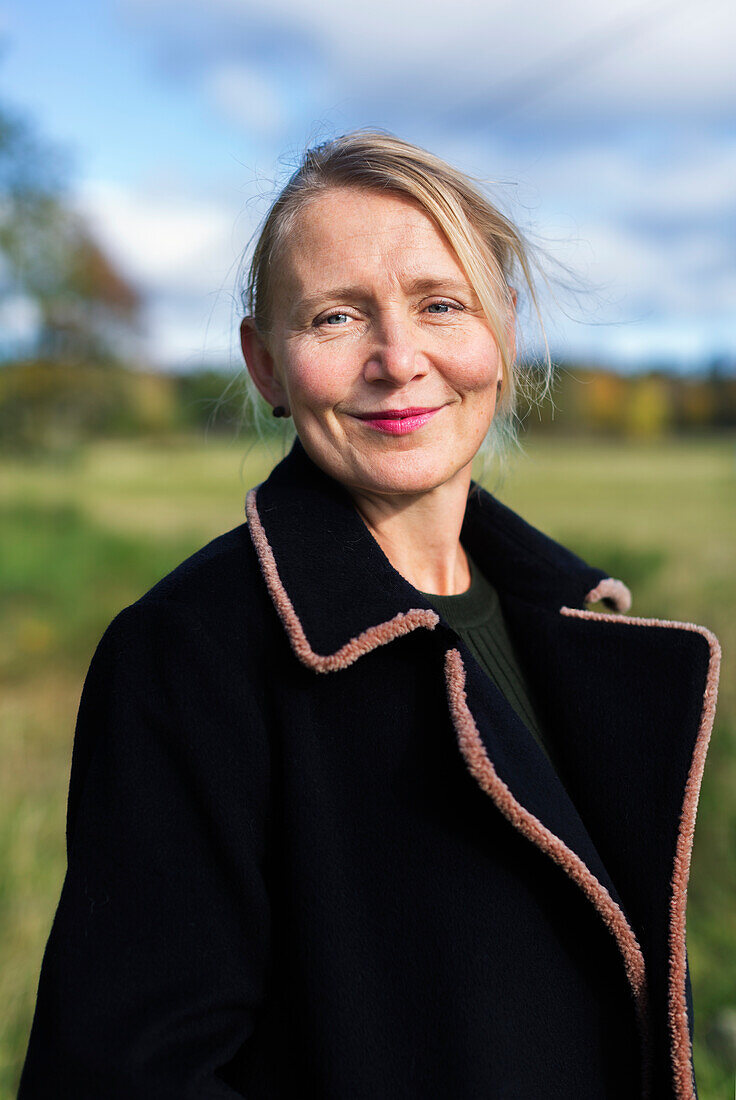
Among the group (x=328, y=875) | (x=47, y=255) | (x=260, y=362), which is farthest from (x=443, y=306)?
(x=47, y=255)

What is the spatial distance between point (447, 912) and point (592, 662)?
56 centimetres

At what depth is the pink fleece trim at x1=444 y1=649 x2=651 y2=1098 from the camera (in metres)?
1.25

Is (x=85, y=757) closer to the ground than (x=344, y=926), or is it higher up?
higher up

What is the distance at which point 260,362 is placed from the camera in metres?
1.64

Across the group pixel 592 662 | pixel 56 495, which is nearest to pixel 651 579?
pixel 592 662

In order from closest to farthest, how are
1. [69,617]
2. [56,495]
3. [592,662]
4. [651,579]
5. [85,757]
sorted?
[85,757], [592,662], [651,579], [69,617], [56,495]

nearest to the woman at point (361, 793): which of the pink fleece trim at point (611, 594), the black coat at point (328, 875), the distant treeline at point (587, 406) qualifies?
the black coat at point (328, 875)

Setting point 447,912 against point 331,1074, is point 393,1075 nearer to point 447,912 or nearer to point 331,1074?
point 331,1074

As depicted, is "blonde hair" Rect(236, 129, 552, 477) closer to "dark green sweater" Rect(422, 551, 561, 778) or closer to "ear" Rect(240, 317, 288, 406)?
"ear" Rect(240, 317, 288, 406)

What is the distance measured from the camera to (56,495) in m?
12.8

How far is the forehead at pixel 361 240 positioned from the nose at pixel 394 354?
78 millimetres

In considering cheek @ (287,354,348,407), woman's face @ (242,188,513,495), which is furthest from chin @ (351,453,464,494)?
cheek @ (287,354,348,407)

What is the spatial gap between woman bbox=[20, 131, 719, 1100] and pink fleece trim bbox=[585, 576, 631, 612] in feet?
0.95

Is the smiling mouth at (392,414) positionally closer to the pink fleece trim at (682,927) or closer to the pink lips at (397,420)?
the pink lips at (397,420)
